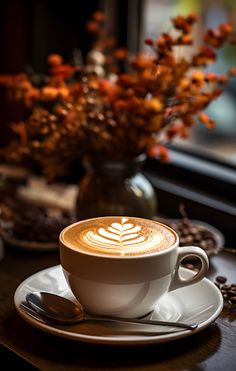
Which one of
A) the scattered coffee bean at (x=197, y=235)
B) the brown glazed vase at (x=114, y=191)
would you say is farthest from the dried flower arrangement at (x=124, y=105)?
the scattered coffee bean at (x=197, y=235)

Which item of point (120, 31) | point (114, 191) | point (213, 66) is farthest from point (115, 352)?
point (120, 31)

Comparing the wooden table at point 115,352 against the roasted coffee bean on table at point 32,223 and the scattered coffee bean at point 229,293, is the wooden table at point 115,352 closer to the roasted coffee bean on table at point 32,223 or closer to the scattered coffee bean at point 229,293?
the scattered coffee bean at point 229,293

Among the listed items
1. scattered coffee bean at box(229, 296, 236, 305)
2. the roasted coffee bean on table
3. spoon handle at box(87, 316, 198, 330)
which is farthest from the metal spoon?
the roasted coffee bean on table

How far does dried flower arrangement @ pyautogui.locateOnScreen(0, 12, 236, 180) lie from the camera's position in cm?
107

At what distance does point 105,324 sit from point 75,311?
0.04m

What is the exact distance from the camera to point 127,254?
838mm

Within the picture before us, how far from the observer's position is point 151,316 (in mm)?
888

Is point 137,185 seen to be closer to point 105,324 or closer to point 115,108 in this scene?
point 115,108

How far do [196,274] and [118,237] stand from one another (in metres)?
0.11

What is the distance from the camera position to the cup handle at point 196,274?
88 centimetres

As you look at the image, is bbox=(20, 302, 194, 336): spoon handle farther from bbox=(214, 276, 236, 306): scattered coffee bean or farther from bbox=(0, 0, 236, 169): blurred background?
bbox=(0, 0, 236, 169): blurred background

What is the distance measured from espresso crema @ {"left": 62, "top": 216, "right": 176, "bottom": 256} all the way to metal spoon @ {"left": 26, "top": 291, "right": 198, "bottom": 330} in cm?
8

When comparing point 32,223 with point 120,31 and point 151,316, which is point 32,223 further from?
point 120,31

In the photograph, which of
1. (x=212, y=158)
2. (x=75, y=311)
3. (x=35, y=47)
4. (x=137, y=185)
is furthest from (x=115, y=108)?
(x=35, y=47)
